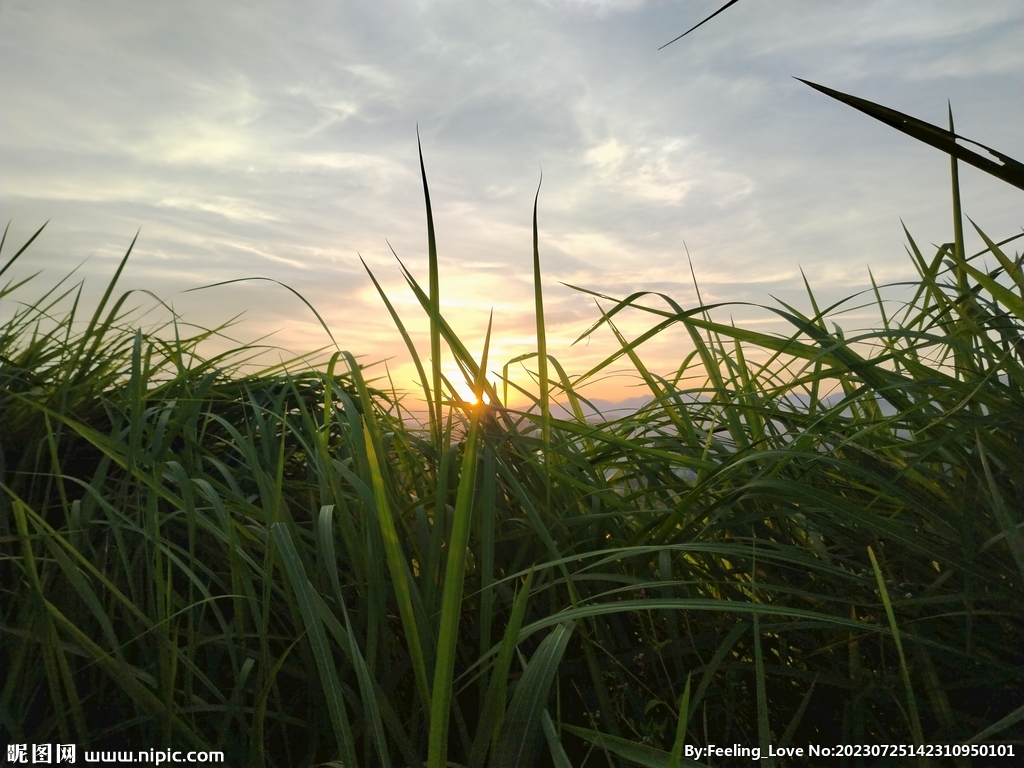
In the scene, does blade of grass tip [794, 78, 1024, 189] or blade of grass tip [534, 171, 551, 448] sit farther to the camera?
blade of grass tip [534, 171, 551, 448]

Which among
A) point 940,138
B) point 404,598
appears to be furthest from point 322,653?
point 940,138

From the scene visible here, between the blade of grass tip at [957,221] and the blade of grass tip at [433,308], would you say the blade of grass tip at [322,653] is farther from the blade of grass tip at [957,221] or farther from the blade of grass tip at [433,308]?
the blade of grass tip at [957,221]

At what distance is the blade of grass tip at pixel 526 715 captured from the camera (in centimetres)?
85

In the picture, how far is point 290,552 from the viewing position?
951mm

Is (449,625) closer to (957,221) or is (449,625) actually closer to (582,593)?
(582,593)

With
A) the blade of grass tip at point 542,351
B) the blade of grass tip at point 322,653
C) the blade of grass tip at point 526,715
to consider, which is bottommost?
the blade of grass tip at point 526,715

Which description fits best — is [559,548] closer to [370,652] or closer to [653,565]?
[653,565]

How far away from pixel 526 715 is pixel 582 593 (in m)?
0.33

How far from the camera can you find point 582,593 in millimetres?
1176

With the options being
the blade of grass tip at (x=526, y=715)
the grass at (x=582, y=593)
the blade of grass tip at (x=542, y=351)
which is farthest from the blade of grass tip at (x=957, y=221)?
the blade of grass tip at (x=526, y=715)

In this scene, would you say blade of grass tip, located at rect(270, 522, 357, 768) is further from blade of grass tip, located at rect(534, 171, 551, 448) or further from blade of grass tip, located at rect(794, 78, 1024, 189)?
blade of grass tip, located at rect(794, 78, 1024, 189)

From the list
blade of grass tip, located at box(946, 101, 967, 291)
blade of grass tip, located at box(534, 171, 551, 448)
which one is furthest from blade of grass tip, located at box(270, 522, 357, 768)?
blade of grass tip, located at box(946, 101, 967, 291)

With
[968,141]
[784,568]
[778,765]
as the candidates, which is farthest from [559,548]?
[968,141]

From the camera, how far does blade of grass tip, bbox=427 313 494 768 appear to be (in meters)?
0.81
